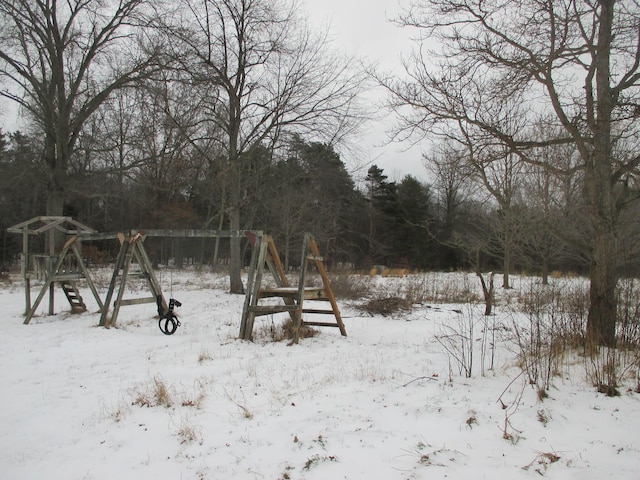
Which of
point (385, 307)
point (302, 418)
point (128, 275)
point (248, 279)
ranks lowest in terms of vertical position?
point (302, 418)

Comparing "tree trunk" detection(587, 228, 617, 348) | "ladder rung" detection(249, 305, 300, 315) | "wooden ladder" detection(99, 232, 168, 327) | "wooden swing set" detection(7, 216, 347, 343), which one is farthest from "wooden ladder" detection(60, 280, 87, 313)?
"tree trunk" detection(587, 228, 617, 348)

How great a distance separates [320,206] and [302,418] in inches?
928

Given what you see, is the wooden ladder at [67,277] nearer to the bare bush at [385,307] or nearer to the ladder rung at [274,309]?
the ladder rung at [274,309]

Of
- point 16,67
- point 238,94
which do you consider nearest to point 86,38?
point 16,67

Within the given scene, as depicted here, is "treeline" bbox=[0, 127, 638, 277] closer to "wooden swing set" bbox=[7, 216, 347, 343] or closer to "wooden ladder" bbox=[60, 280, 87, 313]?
"wooden swing set" bbox=[7, 216, 347, 343]

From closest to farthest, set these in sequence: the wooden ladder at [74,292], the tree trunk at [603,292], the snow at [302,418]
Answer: the snow at [302,418], the tree trunk at [603,292], the wooden ladder at [74,292]

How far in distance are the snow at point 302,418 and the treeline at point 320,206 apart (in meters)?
3.06

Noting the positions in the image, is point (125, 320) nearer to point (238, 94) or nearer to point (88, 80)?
point (238, 94)

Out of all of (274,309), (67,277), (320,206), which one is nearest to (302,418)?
(274,309)

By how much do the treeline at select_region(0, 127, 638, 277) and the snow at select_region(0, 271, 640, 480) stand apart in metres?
3.06

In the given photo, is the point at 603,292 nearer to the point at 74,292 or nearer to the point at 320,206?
the point at 74,292

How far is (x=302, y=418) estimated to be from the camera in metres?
4.07

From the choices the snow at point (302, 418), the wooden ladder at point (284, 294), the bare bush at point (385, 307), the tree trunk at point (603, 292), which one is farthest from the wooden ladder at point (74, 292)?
the tree trunk at point (603, 292)

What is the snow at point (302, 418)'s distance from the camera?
3.26 m
